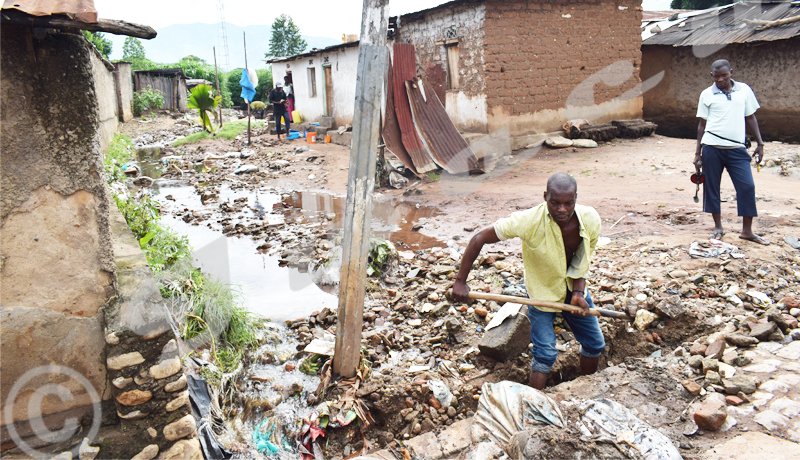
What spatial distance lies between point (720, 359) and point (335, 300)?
10.0ft

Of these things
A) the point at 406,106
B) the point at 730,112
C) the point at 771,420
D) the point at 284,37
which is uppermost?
the point at 284,37

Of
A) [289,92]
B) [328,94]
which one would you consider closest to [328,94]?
[328,94]

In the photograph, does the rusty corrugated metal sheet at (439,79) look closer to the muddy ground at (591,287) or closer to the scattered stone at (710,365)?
the muddy ground at (591,287)

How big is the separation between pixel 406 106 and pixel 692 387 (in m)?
7.15

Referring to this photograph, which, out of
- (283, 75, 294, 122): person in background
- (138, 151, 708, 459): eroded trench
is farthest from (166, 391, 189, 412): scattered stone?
(283, 75, 294, 122): person in background

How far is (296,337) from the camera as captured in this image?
396cm

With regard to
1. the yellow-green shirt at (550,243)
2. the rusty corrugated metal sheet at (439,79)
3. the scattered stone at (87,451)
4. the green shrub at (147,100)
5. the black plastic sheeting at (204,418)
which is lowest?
the black plastic sheeting at (204,418)

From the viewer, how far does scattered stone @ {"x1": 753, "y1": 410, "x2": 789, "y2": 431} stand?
221 centimetres

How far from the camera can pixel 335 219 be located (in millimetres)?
7043

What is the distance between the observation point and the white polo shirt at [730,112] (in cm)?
426

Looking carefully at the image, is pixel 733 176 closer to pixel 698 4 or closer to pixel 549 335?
pixel 549 335

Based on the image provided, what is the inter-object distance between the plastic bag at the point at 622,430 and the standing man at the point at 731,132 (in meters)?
3.03

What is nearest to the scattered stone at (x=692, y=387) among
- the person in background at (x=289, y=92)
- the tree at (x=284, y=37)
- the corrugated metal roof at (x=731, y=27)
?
the corrugated metal roof at (x=731, y=27)

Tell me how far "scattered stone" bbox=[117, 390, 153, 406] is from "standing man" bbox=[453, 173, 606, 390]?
160 centimetres
